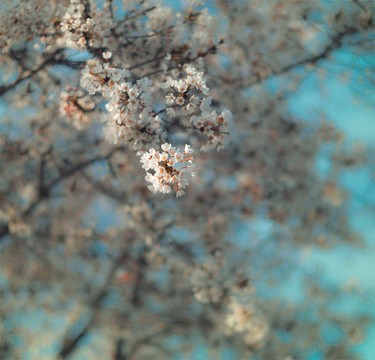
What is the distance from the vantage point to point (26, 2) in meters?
2.68

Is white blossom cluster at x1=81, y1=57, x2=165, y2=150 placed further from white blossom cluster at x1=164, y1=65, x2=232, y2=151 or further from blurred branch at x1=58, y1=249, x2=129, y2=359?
blurred branch at x1=58, y1=249, x2=129, y2=359

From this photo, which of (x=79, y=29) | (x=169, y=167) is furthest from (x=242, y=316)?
(x=79, y=29)

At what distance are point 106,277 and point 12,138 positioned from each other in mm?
3099

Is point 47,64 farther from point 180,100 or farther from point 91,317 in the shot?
point 91,317

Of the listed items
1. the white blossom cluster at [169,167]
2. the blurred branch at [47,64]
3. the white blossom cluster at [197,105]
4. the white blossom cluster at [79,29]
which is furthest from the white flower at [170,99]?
the blurred branch at [47,64]

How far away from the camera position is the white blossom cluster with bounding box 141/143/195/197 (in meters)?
1.62

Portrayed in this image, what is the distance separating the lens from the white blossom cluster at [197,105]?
181cm

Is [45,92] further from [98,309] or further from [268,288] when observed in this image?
[268,288]

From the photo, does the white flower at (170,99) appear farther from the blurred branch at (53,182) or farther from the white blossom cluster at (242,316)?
the white blossom cluster at (242,316)

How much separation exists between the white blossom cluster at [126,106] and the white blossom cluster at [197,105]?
16cm

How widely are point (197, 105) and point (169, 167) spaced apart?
0.56 meters

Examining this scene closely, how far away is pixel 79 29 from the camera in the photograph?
7.39ft

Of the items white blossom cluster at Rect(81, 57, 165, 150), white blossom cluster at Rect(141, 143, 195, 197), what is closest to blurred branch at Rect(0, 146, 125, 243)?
white blossom cluster at Rect(81, 57, 165, 150)

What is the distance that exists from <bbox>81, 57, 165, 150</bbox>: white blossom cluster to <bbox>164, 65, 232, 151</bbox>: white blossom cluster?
16 centimetres
